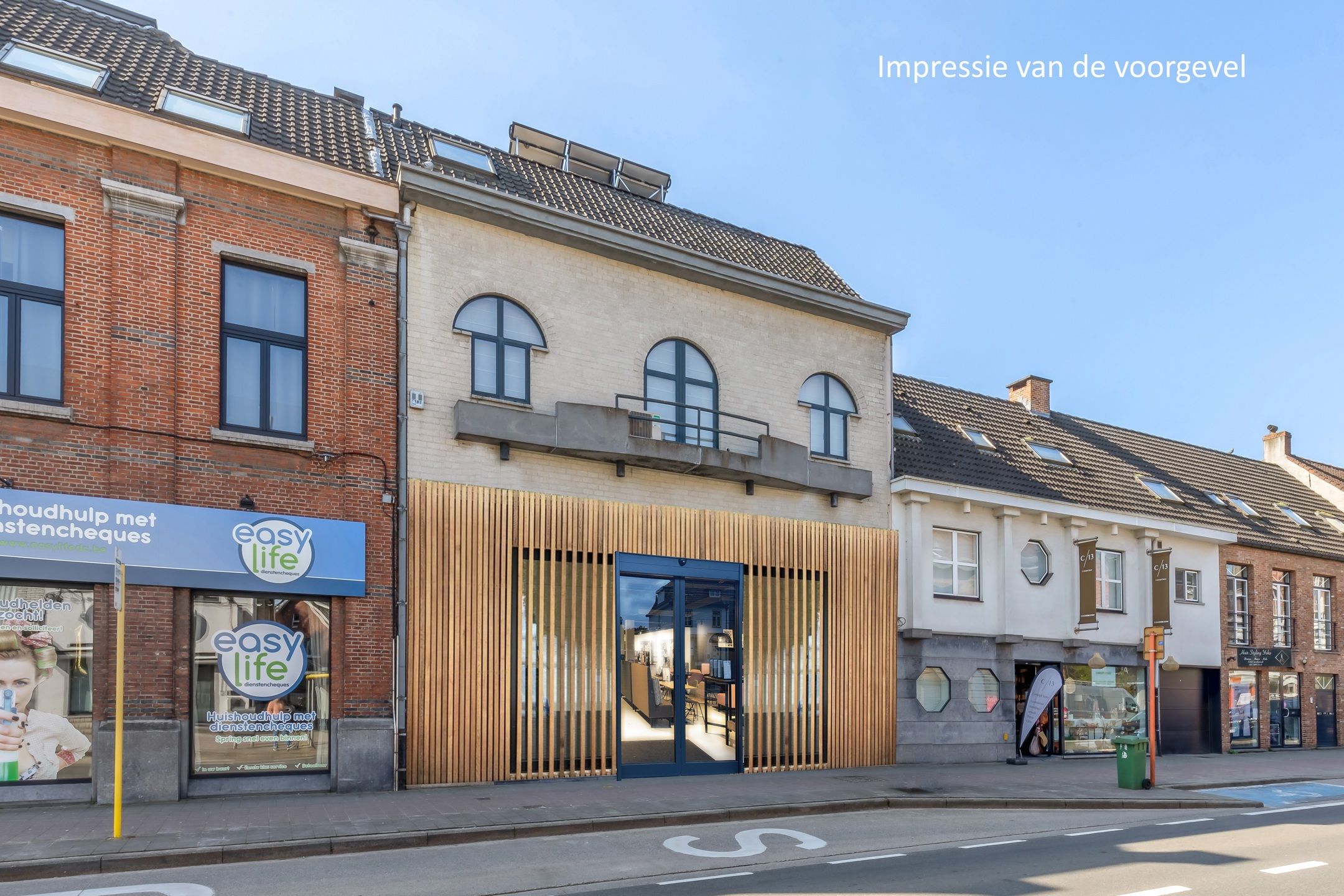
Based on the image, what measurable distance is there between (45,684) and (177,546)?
2078 millimetres

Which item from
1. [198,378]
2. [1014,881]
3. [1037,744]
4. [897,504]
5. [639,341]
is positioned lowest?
[1037,744]

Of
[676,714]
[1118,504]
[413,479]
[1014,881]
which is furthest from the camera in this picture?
[1118,504]

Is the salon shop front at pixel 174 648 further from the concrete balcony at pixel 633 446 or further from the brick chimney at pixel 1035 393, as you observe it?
the brick chimney at pixel 1035 393

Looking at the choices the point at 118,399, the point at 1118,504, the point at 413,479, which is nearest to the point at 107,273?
the point at 118,399

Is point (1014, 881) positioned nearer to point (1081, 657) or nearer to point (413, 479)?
point (413, 479)

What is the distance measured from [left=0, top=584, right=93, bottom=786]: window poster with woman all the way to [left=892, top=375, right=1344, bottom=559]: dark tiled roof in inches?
547

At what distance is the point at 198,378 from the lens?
12984 mm

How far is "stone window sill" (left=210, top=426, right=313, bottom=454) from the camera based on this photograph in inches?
511

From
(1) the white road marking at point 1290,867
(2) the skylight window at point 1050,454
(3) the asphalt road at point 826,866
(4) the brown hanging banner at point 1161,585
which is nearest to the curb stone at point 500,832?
(3) the asphalt road at point 826,866

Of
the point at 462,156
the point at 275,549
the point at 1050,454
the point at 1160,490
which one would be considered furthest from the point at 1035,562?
the point at 275,549

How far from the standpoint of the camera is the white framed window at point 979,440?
74.4 feet

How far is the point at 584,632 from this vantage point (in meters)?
15.4

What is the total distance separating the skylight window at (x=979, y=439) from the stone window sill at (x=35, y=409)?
57.4 ft

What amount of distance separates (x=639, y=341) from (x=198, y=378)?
6.75 meters
